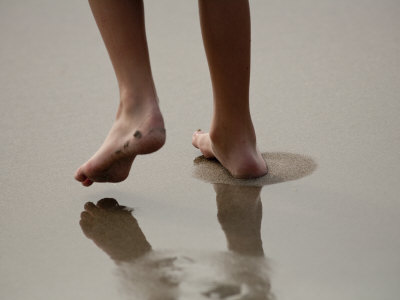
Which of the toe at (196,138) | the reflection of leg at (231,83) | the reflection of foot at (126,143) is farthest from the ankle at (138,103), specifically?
the toe at (196,138)

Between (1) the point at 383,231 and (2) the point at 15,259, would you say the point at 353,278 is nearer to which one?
(1) the point at 383,231

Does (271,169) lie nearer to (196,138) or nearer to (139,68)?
(196,138)

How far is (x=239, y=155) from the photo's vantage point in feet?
4.59

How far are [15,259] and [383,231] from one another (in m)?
0.63

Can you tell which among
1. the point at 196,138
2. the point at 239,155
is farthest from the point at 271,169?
the point at 196,138

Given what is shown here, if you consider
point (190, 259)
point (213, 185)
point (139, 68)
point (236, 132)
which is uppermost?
point (139, 68)

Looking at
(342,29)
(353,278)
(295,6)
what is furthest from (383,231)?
(295,6)

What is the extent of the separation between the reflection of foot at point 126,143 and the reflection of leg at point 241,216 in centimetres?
18

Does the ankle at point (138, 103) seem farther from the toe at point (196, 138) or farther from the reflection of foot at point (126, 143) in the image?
the toe at point (196, 138)

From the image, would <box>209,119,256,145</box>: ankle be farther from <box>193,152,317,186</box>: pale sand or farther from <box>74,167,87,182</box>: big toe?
<box>74,167,87,182</box>: big toe

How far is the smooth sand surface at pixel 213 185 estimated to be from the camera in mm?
1059

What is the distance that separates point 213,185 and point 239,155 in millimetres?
83

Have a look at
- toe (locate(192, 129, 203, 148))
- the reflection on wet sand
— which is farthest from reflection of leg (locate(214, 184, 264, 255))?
toe (locate(192, 129, 203, 148))

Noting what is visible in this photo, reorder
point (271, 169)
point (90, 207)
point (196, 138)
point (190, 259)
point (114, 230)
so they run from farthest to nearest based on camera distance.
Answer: point (196, 138), point (271, 169), point (90, 207), point (114, 230), point (190, 259)
